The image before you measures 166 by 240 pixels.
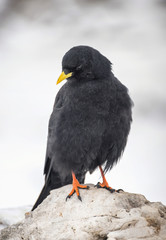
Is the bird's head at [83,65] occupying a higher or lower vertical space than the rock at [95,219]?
higher

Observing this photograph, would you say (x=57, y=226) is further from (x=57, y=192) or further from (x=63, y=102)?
(x=63, y=102)

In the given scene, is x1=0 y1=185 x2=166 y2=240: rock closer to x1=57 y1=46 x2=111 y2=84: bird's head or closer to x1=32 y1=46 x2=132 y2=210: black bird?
x1=32 y1=46 x2=132 y2=210: black bird

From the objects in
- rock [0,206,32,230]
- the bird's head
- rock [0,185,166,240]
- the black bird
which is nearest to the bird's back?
the black bird

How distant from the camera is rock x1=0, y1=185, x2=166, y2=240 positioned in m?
4.50

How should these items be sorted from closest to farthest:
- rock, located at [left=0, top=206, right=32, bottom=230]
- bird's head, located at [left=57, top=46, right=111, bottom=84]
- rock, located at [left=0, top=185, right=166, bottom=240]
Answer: rock, located at [left=0, top=185, right=166, bottom=240]
bird's head, located at [left=57, top=46, right=111, bottom=84]
rock, located at [left=0, top=206, right=32, bottom=230]

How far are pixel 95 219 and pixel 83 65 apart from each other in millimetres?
2357

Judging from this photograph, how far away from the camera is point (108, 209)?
479 centimetres

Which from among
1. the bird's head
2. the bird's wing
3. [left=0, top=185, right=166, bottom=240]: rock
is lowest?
[left=0, top=185, right=166, bottom=240]: rock

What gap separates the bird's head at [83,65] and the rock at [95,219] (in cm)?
179

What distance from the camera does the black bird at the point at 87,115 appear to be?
569cm

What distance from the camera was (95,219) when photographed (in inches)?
183

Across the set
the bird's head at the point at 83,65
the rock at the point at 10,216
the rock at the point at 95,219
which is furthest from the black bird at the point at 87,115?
the rock at the point at 10,216

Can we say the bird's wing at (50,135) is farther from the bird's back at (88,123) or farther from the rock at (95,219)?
the rock at (95,219)

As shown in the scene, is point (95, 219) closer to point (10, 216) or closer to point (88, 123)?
point (88, 123)
